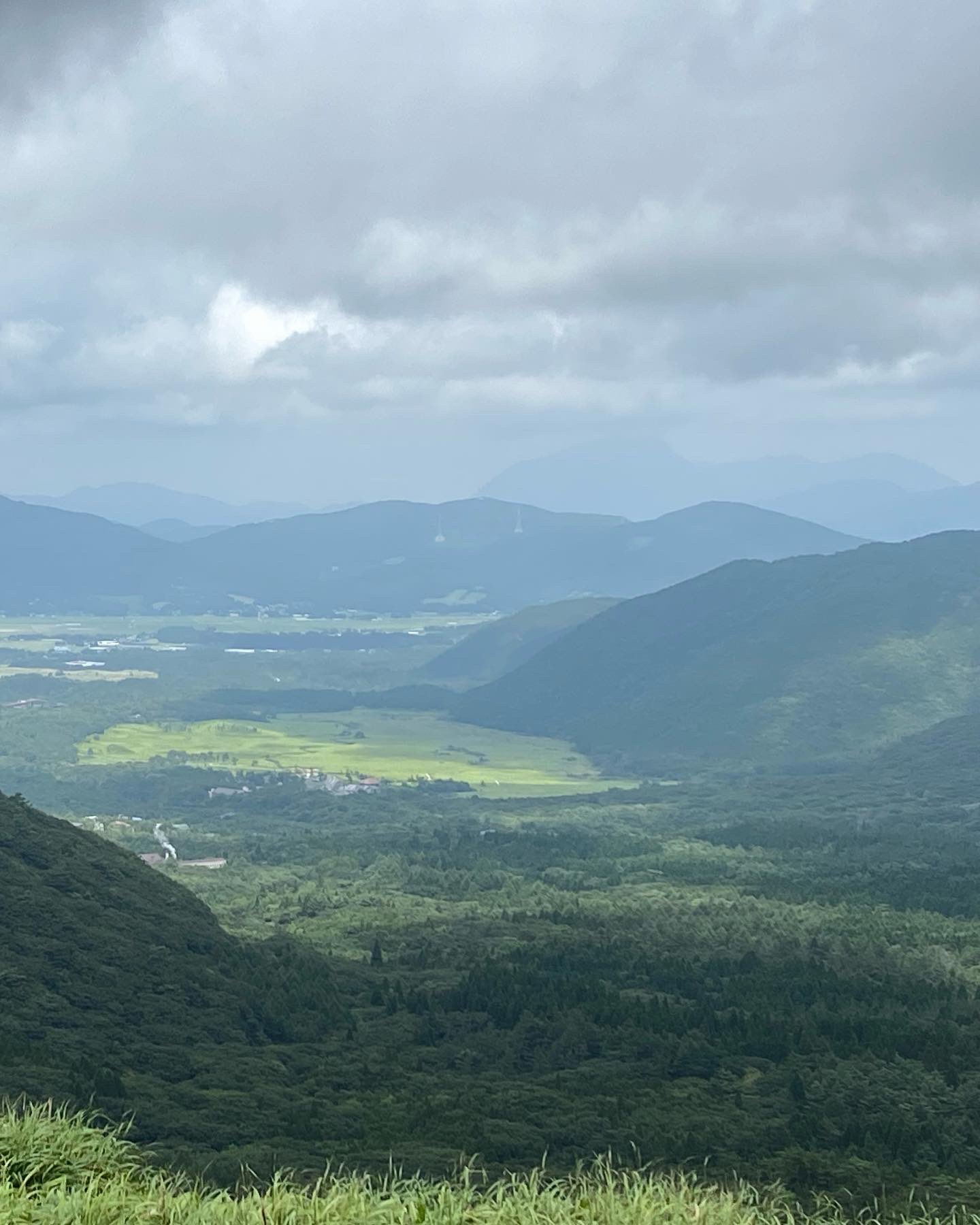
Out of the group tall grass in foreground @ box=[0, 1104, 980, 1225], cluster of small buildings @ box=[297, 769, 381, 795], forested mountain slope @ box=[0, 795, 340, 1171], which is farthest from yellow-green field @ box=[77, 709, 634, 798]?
tall grass in foreground @ box=[0, 1104, 980, 1225]

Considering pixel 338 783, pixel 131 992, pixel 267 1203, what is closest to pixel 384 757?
pixel 338 783

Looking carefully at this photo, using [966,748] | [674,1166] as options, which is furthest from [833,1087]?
[966,748]

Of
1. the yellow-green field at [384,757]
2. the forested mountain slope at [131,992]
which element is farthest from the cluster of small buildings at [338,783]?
the forested mountain slope at [131,992]

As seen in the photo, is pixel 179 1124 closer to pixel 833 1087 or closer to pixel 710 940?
pixel 833 1087

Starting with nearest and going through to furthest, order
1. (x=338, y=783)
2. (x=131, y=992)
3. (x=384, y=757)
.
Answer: (x=131, y=992) < (x=338, y=783) < (x=384, y=757)

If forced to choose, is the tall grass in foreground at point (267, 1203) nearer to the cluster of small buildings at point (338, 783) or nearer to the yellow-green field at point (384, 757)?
the cluster of small buildings at point (338, 783)

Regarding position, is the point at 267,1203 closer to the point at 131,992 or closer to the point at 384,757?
the point at 131,992

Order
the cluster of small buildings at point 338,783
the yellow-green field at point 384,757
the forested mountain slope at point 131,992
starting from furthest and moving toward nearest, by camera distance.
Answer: the yellow-green field at point 384,757 → the cluster of small buildings at point 338,783 → the forested mountain slope at point 131,992
